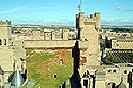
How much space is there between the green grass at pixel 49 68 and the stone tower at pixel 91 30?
784 cm

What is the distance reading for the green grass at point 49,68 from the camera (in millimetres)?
19141

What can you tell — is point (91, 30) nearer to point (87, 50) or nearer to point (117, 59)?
point (87, 50)

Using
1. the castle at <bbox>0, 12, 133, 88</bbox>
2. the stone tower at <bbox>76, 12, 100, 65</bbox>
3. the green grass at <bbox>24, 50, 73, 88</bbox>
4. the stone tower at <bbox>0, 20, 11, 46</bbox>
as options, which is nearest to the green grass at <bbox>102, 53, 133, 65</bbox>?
the stone tower at <bbox>76, 12, 100, 65</bbox>

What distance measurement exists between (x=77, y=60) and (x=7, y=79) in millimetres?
8400

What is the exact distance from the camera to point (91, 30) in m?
28.8

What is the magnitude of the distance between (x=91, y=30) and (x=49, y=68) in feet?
33.7

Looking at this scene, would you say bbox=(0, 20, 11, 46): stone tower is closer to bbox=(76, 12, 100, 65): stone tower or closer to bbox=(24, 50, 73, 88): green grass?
bbox=(76, 12, 100, 65): stone tower

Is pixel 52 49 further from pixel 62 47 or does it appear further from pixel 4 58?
pixel 4 58

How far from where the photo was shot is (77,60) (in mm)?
19516

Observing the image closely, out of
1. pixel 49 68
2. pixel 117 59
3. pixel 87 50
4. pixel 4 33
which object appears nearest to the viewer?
pixel 49 68

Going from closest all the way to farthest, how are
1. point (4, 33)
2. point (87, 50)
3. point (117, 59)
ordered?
point (87, 50) < point (4, 33) < point (117, 59)

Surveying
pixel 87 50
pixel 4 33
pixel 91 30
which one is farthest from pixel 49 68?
pixel 4 33

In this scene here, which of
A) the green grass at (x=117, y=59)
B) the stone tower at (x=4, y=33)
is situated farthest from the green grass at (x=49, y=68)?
the green grass at (x=117, y=59)

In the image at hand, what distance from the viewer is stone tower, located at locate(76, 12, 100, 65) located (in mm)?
27527
